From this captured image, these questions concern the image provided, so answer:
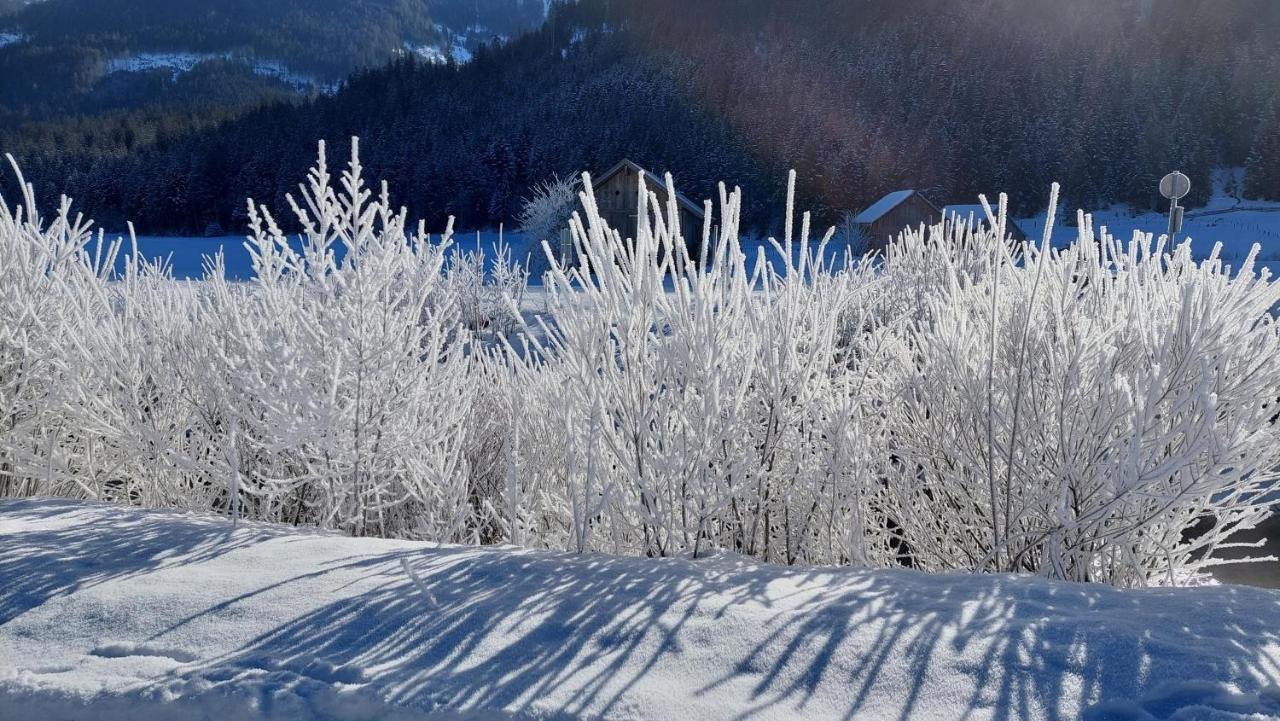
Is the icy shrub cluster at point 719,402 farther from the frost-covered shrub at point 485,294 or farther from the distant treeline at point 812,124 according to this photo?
the distant treeline at point 812,124

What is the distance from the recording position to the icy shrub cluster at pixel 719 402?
317 cm

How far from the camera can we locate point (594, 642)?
228 centimetres

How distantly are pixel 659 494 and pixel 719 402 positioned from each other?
1.36 ft

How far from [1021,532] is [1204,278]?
1.15 m

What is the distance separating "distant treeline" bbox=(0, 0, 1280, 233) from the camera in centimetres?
5197

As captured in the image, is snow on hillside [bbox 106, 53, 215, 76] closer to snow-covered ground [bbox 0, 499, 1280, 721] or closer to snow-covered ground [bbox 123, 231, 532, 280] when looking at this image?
snow-covered ground [bbox 123, 231, 532, 280]

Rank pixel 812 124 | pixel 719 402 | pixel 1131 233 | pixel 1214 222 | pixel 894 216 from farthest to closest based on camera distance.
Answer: pixel 812 124 < pixel 1214 222 < pixel 1131 233 < pixel 894 216 < pixel 719 402

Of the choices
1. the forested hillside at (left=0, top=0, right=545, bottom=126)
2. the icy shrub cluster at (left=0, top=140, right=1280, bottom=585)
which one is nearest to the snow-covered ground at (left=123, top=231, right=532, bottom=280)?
the icy shrub cluster at (left=0, top=140, right=1280, bottom=585)

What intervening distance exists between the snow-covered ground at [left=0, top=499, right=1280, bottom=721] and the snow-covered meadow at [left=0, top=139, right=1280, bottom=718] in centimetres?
1

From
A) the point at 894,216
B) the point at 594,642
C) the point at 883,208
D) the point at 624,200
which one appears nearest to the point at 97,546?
the point at 594,642

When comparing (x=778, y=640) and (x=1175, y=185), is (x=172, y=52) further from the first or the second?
(x=778, y=640)

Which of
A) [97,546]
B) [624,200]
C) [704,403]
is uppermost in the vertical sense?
[624,200]

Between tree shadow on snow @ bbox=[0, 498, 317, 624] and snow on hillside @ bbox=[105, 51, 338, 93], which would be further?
snow on hillside @ bbox=[105, 51, 338, 93]

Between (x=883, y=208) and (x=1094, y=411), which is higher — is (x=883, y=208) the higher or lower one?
the higher one
